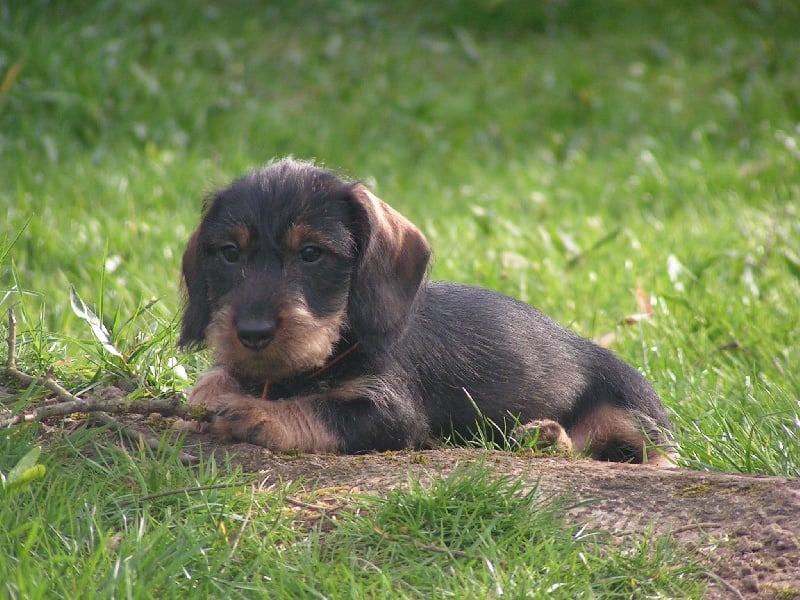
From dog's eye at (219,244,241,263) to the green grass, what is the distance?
49 centimetres

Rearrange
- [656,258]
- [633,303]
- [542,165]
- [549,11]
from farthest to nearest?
[549,11]
[542,165]
[656,258]
[633,303]

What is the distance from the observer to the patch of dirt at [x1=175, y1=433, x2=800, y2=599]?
2.96 meters

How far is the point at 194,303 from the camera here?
14.0ft

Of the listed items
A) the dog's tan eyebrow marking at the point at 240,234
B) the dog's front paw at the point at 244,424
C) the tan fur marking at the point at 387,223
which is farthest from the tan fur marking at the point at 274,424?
the tan fur marking at the point at 387,223

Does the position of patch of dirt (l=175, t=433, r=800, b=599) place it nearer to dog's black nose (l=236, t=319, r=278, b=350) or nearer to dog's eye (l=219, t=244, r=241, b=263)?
dog's black nose (l=236, t=319, r=278, b=350)

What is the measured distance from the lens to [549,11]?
39.5ft

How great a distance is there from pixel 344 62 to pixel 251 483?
8.49 meters

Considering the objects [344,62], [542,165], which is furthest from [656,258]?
[344,62]

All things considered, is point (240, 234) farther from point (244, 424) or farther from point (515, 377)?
point (515, 377)

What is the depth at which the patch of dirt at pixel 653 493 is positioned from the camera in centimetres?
296

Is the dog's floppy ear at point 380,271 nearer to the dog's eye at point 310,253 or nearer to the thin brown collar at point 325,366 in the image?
the thin brown collar at point 325,366

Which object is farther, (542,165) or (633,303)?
(542,165)

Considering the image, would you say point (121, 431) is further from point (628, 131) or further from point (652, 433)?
point (628, 131)

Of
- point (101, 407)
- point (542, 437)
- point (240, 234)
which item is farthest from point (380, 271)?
point (101, 407)
